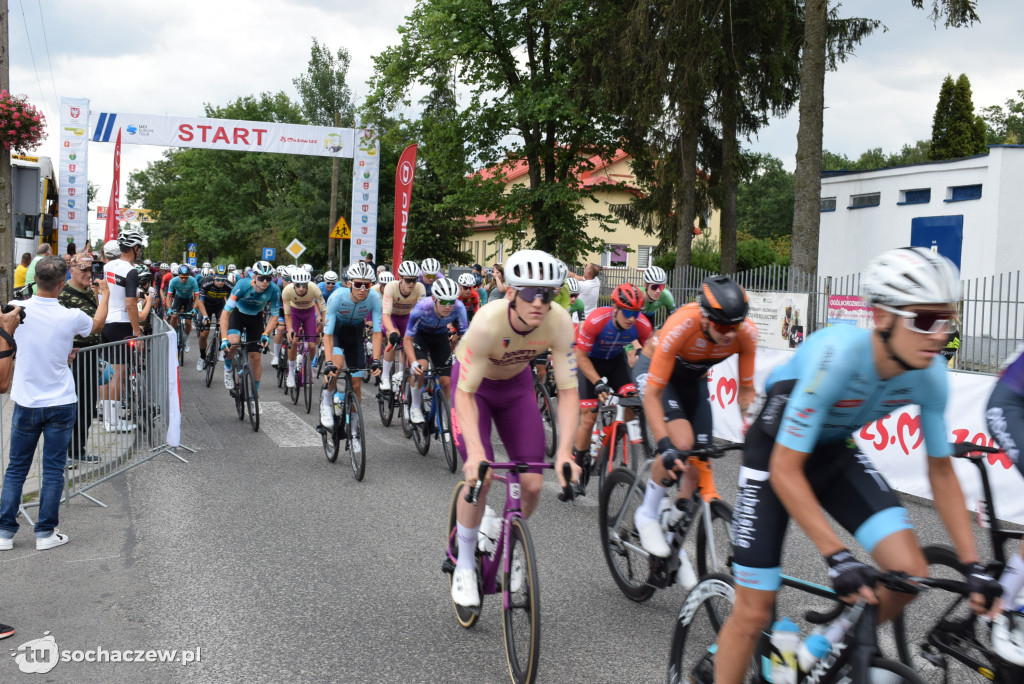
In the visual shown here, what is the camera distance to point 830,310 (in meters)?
13.5

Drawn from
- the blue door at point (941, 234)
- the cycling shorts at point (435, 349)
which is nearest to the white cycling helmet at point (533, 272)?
the cycling shorts at point (435, 349)

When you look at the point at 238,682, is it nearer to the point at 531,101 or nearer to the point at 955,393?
the point at 955,393

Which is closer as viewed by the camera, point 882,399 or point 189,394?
point 882,399

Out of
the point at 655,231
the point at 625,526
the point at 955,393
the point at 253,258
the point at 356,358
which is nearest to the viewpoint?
the point at 625,526

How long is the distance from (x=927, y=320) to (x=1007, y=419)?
182 centimetres

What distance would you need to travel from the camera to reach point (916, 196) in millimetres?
27625

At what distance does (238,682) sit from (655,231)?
2589 centimetres

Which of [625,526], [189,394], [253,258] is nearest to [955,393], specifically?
[625,526]

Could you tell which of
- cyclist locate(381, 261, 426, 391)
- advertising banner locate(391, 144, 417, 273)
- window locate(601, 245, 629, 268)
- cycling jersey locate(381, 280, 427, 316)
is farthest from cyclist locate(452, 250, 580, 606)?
window locate(601, 245, 629, 268)

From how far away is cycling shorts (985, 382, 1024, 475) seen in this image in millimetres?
3891

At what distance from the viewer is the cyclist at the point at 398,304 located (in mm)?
10078

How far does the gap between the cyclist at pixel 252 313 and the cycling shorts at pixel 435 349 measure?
2.82 m

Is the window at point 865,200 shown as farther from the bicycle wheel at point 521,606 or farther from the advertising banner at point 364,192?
the bicycle wheel at point 521,606

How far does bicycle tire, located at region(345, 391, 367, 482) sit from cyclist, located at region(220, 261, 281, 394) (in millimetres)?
3145
